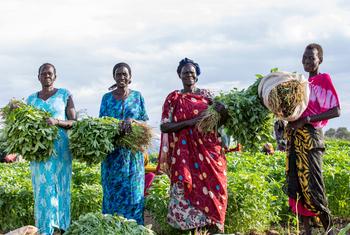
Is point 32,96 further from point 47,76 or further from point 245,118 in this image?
point 245,118

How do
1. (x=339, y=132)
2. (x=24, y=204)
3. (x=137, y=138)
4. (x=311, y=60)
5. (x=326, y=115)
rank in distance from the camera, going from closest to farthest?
(x=326, y=115)
(x=311, y=60)
(x=137, y=138)
(x=24, y=204)
(x=339, y=132)

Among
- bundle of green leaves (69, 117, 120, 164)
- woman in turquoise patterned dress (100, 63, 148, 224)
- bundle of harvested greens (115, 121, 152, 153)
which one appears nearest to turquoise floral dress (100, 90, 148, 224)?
woman in turquoise patterned dress (100, 63, 148, 224)

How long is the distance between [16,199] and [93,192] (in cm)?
92

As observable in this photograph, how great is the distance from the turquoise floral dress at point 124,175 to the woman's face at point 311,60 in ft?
6.24

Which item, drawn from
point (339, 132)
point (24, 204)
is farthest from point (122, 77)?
point (339, 132)

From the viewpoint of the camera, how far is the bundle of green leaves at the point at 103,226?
5336 mm

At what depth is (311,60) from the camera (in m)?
5.91

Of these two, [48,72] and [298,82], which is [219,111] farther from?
[48,72]

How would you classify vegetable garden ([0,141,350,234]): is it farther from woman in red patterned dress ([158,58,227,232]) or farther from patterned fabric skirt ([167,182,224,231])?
woman in red patterned dress ([158,58,227,232])

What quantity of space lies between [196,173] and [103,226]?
4.19 feet

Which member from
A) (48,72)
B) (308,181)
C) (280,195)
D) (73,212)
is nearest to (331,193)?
(280,195)

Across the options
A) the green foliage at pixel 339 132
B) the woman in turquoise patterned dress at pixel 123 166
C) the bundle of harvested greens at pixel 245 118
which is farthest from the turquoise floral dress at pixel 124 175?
the green foliage at pixel 339 132

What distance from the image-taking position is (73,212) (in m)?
7.34

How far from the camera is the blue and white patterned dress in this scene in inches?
250
